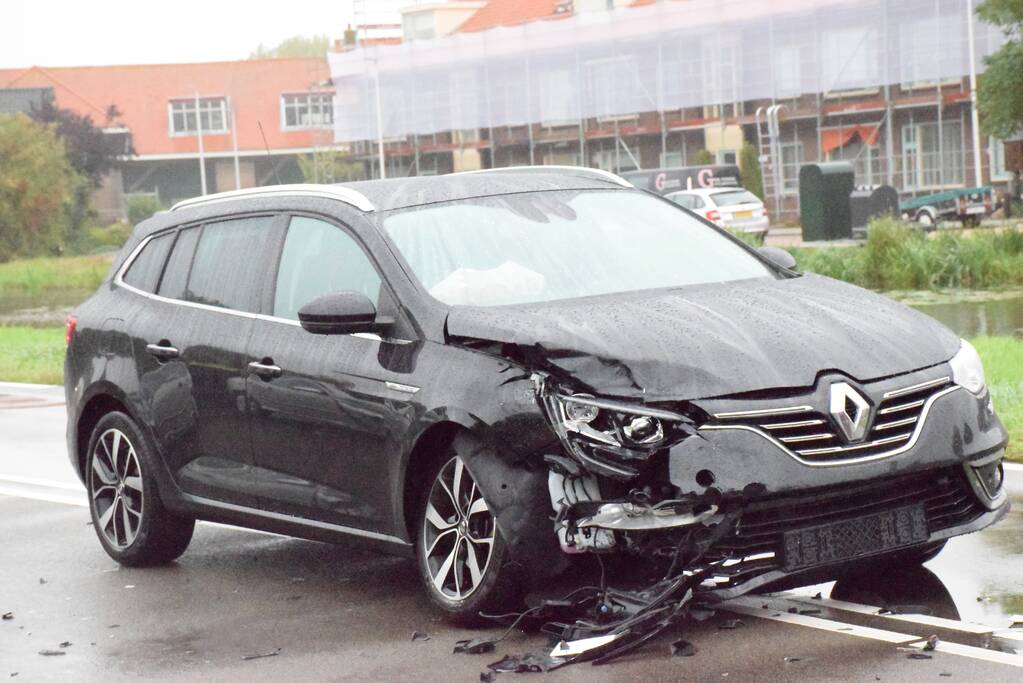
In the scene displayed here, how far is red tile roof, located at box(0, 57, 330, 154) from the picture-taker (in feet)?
333

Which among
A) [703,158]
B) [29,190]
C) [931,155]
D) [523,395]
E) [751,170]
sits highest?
[29,190]

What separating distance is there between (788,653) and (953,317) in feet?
59.7

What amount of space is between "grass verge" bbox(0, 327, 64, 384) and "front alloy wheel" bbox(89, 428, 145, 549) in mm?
11794

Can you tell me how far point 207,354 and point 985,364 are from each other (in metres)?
9.22

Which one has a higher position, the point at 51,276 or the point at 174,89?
the point at 174,89

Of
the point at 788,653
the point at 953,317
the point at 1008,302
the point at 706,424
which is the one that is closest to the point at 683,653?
the point at 788,653

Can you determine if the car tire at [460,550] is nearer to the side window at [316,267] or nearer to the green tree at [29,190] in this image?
the side window at [316,267]

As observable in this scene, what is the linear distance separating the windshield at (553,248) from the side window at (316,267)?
Answer: 0.18m

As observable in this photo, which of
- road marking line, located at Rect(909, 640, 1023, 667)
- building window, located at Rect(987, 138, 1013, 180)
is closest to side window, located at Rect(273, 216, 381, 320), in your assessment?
road marking line, located at Rect(909, 640, 1023, 667)

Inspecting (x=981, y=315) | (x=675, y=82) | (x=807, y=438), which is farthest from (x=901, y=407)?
(x=675, y=82)

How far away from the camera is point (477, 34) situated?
71.4 metres

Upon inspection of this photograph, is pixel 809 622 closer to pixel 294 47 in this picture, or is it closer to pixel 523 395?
pixel 523 395

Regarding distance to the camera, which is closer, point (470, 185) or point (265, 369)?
point (265, 369)

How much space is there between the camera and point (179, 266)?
8.80 meters
